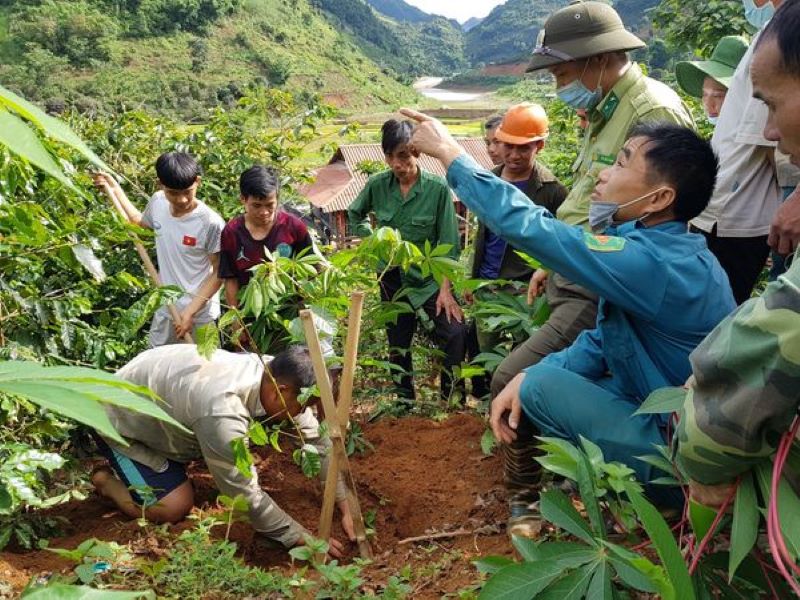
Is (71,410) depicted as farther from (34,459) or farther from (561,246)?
(34,459)

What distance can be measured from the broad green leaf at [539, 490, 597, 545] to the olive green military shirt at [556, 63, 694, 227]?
4.50ft

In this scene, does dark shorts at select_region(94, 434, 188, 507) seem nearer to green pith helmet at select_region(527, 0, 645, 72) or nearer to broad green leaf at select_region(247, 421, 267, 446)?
broad green leaf at select_region(247, 421, 267, 446)

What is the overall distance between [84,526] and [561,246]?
2415 mm

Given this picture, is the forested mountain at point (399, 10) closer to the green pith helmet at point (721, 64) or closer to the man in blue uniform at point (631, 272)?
the green pith helmet at point (721, 64)

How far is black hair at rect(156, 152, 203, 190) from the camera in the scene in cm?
396

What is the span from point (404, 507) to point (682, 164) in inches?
72.1

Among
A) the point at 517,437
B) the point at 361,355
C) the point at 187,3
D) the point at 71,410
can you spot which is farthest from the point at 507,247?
the point at 187,3

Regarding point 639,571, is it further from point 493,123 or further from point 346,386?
point 493,123

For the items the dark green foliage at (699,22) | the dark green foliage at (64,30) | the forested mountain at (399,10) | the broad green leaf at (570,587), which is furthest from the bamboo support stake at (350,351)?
the forested mountain at (399,10)

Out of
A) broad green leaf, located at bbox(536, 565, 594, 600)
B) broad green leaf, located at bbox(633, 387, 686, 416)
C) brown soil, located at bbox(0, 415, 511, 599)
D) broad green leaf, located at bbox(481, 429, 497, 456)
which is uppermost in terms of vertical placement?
broad green leaf, located at bbox(633, 387, 686, 416)

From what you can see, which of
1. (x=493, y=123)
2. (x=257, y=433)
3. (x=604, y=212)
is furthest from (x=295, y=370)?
(x=493, y=123)

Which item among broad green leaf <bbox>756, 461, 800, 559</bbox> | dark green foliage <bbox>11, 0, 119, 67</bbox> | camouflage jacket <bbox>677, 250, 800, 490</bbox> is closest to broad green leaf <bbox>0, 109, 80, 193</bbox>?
camouflage jacket <bbox>677, 250, 800, 490</bbox>

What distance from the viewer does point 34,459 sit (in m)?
2.38

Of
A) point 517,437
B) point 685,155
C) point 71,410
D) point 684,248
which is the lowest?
point 517,437
